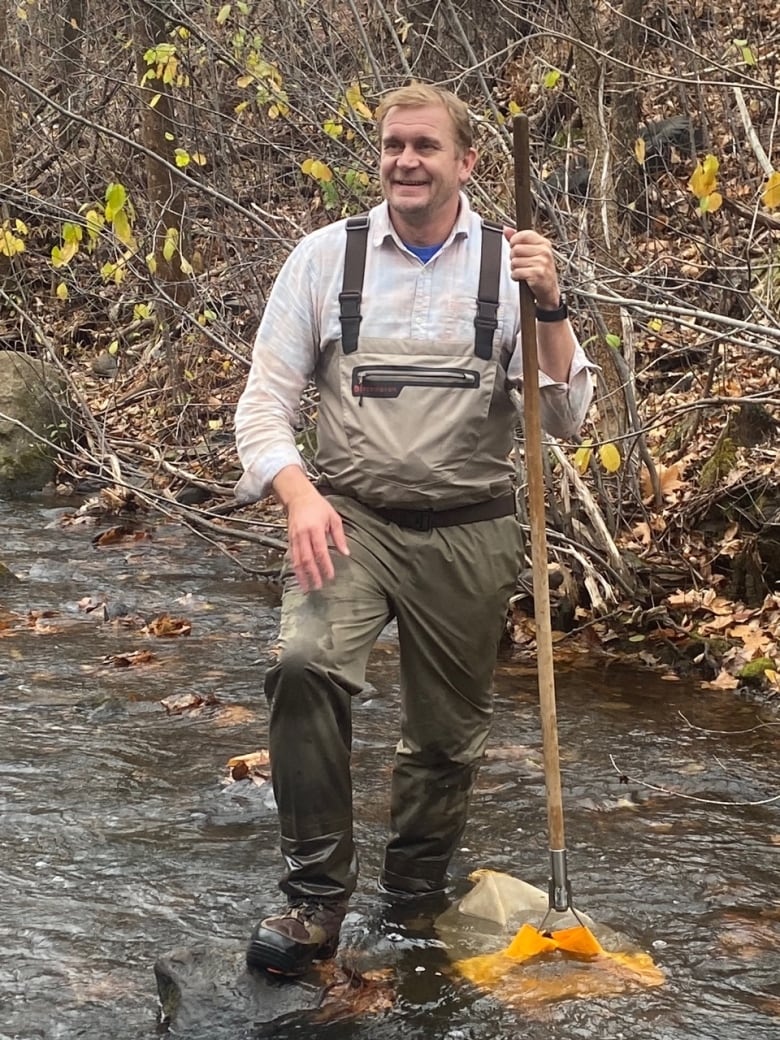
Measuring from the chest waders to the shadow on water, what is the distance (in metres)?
0.60

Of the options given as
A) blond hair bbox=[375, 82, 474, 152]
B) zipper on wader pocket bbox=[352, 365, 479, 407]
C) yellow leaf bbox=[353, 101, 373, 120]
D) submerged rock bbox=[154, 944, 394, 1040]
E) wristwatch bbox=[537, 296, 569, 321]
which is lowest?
submerged rock bbox=[154, 944, 394, 1040]

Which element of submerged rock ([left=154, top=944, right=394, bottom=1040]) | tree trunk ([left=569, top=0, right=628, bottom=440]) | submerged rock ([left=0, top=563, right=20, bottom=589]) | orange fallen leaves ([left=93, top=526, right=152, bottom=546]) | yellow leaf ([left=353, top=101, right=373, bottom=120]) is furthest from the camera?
orange fallen leaves ([left=93, top=526, right=152, bottom=546])

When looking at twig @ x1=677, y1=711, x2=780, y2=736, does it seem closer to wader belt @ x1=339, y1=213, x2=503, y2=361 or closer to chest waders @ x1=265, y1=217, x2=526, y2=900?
chest waders @ x1=265, y1=217, x2=526, y2=900

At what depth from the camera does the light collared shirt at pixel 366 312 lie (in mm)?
3795

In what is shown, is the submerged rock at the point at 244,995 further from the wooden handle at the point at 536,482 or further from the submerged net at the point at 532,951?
the wooden handle at the point at 536,482

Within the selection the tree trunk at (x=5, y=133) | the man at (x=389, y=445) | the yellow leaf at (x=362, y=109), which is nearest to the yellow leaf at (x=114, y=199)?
the yellow leaf at (x=362, y=109)

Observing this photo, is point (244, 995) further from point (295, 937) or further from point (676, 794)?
point (676, 794)

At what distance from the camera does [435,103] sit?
380 cm

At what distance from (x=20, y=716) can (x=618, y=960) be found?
3.46 meters

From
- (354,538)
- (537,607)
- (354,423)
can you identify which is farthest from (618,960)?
(354,423)

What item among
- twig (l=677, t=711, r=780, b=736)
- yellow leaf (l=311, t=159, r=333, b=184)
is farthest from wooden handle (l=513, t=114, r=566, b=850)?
yellow leaf (l=311, t=159, r=333, b=184)

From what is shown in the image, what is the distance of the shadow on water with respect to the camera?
12.2 feet

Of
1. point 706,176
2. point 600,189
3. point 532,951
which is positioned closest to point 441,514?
point 532,951

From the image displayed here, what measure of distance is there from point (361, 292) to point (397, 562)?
793 mm
